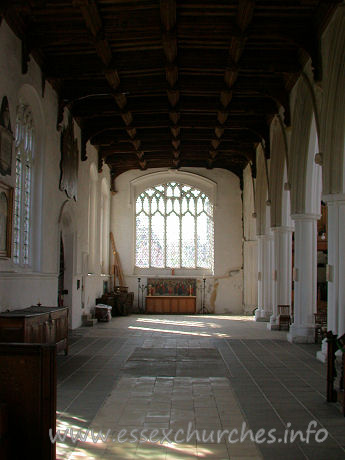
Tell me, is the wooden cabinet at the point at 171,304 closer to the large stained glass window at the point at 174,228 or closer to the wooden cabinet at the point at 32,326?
the large stained glass window at the point at 174,228

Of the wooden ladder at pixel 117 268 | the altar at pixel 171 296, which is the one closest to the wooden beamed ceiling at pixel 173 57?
the wooden ladder at pixel 117 268

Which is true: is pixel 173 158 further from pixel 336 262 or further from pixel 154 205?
pixel 336 262

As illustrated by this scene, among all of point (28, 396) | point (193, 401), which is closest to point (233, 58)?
point (193, 401)

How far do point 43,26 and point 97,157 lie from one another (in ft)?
27.3

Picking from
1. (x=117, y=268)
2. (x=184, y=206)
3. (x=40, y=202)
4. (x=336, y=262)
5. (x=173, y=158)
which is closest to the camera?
(x=336, y=262)

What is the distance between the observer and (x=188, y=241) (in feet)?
66.8

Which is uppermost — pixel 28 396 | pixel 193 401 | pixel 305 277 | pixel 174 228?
pixel 174 228

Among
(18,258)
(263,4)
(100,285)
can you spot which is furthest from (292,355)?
(100,285)

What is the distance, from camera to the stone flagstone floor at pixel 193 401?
436 cm

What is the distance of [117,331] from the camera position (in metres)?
13.0

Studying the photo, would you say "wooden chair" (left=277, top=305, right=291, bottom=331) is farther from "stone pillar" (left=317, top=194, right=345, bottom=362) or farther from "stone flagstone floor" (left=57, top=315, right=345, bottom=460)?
"stone pillar" (left=317, top=194, right=345, bottom=362)

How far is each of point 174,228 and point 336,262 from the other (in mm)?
12510

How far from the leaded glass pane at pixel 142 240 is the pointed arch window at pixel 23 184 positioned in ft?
33.7

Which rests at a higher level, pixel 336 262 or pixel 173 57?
pixel 173 57
